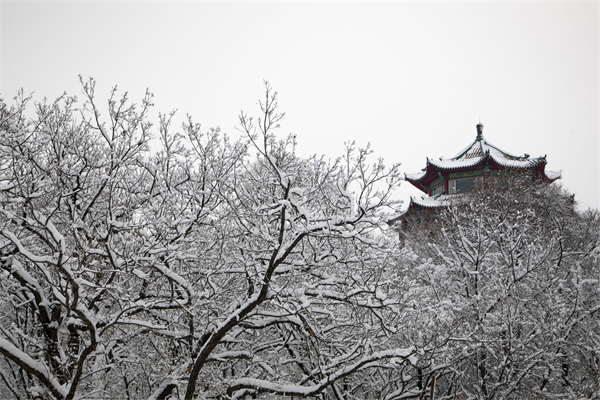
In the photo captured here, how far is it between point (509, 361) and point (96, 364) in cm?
567

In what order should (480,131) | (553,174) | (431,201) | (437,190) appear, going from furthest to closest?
(480,131), (437,190), (553,174), (431,201)

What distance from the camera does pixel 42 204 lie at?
22.3ft

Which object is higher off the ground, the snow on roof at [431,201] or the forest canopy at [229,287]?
the snow on roof at [431,201]

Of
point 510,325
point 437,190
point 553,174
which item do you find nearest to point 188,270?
point 510,325

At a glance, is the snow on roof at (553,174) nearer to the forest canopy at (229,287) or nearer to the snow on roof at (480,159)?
the snow on roof at (480,159)

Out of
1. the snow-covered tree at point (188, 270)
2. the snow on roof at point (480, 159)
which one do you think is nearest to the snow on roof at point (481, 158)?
the snow on roof at point (480, 159)

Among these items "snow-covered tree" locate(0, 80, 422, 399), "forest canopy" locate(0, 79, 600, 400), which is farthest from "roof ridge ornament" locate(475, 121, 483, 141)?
"snow-covered tree" locate(0, 80, 422, 399)

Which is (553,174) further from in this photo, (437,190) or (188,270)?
(188,270)

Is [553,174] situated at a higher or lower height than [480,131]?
lower

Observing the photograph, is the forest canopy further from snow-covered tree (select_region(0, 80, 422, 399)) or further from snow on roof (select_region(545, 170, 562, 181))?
snow on roof (select_region(545, 170, 562, 181))

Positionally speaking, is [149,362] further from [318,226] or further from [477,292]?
[477,292]

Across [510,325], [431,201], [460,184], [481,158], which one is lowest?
[510,325]

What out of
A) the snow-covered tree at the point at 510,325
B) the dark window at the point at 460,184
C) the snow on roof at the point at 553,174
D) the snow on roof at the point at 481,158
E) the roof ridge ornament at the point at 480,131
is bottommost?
the snow-covered tree at the point at 510,325

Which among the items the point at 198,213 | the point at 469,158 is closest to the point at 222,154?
the point at 198,213
